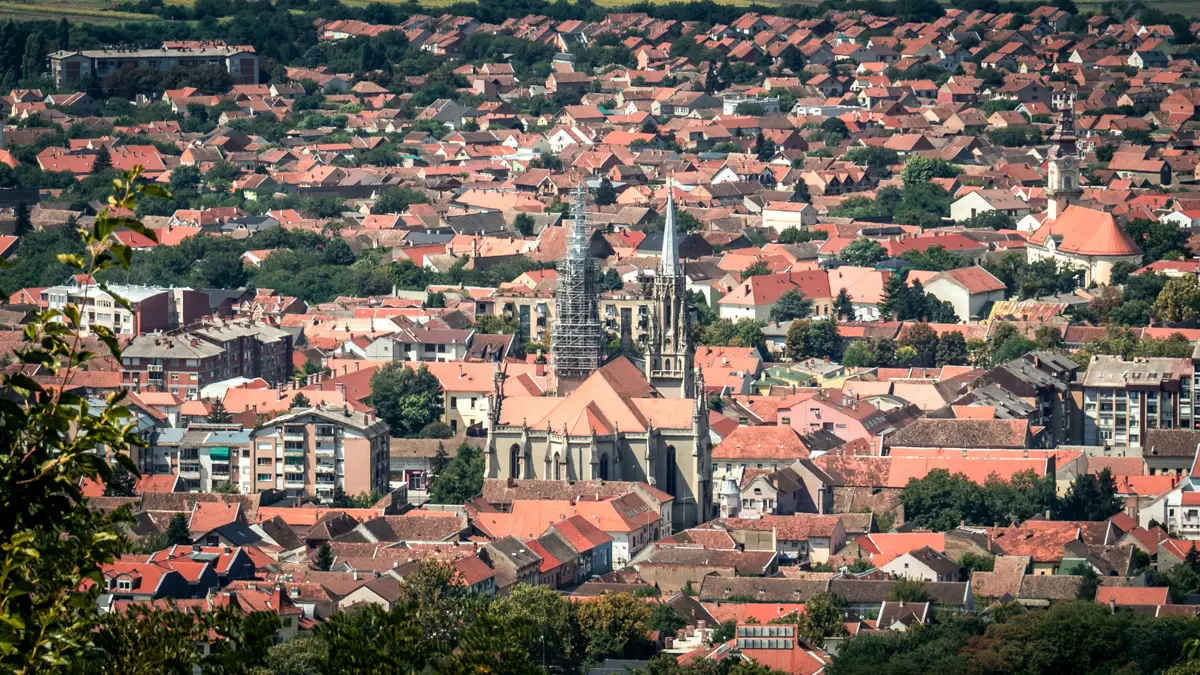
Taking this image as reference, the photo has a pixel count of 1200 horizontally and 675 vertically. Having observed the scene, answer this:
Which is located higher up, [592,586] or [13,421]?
[13,421]

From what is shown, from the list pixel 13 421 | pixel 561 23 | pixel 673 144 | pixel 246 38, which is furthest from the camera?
pixel 561 23

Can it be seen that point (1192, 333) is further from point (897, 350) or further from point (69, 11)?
point (69, 11)

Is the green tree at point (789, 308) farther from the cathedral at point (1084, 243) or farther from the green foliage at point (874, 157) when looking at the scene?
the green foliage at point (874, 157)

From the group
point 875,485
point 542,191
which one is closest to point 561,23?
point 542,191

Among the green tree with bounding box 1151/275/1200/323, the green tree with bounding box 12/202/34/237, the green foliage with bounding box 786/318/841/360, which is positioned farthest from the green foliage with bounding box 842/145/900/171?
the green foliage with bounding box 786/318/841/360

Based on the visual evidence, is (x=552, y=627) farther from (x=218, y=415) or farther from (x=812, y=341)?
(x=812, y=341)

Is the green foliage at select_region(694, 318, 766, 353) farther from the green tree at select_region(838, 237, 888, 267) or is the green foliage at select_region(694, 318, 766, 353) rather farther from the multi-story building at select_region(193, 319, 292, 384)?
the green tree at select_region(838, 237, 888, 267)
